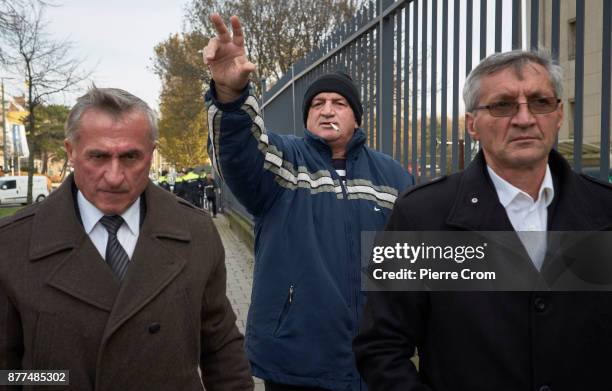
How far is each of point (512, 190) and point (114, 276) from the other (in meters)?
1.28

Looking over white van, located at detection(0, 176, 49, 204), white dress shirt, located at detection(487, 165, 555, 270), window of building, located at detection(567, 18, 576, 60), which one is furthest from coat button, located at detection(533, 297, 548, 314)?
white van, located at detection(0, 176, 49, 204)

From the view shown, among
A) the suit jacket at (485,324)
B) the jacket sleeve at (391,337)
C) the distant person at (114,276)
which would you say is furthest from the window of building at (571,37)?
the distant person at (114,276)

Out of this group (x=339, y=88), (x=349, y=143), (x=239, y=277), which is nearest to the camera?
(x=349, y=143)

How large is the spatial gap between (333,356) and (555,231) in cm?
121

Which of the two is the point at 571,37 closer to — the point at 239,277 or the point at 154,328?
the point at 154,328

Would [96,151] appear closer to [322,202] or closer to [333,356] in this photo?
[322,202]

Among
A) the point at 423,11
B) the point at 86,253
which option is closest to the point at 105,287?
the point at 86,253

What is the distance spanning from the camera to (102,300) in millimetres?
1853

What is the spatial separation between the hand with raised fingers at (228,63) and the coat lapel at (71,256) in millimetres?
829

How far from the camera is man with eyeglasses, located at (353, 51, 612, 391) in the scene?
1.76m

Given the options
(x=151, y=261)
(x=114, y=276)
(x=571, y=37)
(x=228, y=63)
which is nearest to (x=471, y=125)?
(x=228, y=63)

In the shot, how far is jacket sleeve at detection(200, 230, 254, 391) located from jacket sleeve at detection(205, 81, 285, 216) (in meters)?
0.59

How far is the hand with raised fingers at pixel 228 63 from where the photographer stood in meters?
2.34

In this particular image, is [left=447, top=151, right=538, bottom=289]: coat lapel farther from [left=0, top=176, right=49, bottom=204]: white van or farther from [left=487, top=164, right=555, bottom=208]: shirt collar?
[left=0, top=176, right=49, bottom=204]: white van
